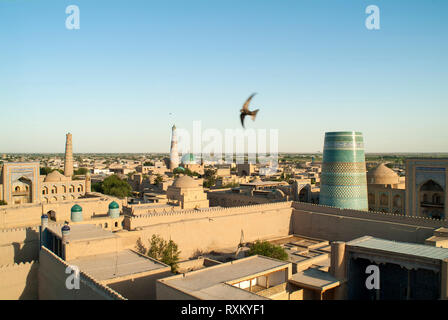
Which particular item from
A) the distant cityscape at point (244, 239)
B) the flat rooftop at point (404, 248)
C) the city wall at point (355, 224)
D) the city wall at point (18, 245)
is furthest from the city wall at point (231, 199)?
the city wall at point (18, 245)

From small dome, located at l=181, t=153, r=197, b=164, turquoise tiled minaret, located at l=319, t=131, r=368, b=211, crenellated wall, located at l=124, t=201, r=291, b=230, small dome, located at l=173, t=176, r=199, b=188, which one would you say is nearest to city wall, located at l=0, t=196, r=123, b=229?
crenellated wall, located at l=124, t=201, r=291, b=230

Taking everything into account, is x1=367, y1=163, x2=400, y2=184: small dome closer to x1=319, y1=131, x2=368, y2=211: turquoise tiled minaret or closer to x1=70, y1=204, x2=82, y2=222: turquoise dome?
x1=319, y1=131, x2=368, y2=211: turquoise tiled minaret

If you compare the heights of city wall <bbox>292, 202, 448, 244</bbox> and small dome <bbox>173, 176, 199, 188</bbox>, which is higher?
small dome <bbox>173, 176, 199, 188</bbox>

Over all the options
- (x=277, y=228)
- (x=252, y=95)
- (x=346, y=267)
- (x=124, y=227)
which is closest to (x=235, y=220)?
(x=277, y=228)

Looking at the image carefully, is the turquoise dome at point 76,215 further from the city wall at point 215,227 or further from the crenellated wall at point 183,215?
the city wall at point 215,227

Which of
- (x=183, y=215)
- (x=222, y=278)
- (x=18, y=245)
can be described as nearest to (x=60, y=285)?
(x=222, y=278)

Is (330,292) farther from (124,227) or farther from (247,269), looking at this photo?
(124,227)
